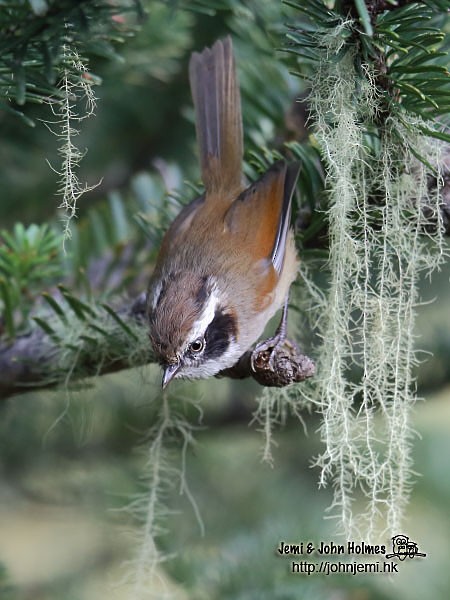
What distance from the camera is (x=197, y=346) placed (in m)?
2.31

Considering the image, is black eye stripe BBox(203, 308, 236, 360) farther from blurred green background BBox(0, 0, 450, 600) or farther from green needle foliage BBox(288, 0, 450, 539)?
green needle foliage BBox(288, 0, 450, 539)

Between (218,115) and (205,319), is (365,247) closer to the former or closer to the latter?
(205,319)

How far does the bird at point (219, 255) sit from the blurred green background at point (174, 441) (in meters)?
0.21

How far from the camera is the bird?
7.34 ft

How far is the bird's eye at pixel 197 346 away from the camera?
2.28 m

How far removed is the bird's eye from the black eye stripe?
21 mm

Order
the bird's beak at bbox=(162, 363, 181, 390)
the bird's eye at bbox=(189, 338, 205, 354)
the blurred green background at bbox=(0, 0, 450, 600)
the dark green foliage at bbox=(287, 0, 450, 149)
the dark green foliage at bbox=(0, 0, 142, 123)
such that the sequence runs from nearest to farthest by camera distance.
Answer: the dark green foliage at bbox=(0, 0, 142, 123) < the dark green foliage at bbox=(287, 0, 450, 149) < the bird's beak at bbox=(162, 363, 181, 390) < the bird's eye at bbox=(189, 338, 205, 354) < the blurred green background at bbox=(0, 0, 450, 600)

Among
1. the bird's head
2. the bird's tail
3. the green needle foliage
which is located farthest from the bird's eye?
the bird's tail

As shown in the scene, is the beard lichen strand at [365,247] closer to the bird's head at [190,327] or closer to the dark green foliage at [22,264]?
the bird's head at [190,327]

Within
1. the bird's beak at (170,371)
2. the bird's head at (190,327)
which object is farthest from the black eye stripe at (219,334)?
the bird's beak at (170,371)

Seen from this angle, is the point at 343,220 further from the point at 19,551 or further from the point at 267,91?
the point at 19,551

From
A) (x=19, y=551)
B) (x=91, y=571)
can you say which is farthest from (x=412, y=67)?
(x=19, y=551)

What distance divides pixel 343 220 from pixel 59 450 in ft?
5.45

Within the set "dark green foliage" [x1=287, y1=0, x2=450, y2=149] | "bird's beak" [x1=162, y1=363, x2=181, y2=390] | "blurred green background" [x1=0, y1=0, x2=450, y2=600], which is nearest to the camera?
"dark green foliage" [x1=287, y1=0, x2=450, y2=149]
